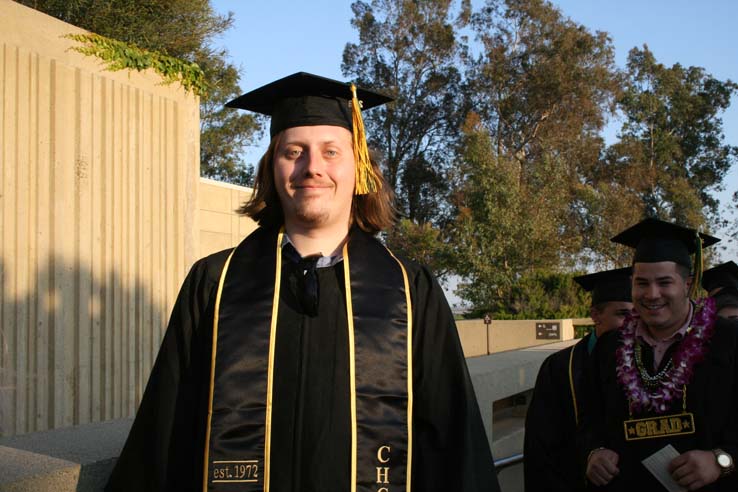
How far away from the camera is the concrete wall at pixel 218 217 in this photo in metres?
11.4

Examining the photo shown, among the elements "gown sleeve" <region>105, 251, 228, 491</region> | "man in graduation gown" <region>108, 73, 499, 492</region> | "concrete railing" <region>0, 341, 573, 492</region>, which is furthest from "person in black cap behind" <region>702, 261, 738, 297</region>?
"gown sleeve" <region>105, 251, 228, 491</region>

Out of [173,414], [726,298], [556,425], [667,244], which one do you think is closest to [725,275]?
[726,298]

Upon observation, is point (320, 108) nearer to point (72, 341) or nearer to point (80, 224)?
point (80, 224)

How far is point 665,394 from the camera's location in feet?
11.3

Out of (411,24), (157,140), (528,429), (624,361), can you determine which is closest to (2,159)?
(157,140)

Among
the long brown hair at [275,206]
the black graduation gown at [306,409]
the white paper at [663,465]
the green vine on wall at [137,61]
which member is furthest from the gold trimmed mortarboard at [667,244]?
the green vine on wall at [137,61]

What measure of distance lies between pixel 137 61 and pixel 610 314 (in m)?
6.33

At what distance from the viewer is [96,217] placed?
842 centimetres

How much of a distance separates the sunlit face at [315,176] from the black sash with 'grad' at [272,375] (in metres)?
0.15

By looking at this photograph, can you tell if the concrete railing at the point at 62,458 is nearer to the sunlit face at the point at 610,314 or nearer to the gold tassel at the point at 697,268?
the gold tassel at the point at 697,268

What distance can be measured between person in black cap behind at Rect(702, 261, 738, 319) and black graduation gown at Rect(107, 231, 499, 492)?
4.40 metres

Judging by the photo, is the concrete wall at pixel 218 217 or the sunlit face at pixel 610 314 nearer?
the sunlit face at pixel 610 314

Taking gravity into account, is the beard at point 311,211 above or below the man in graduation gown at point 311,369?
above

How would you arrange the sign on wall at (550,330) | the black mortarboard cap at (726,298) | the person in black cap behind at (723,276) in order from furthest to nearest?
the sign on wall at (550,330) → the person in black cap behind at (723,276) → the black mortarboard cap at (726,298)
